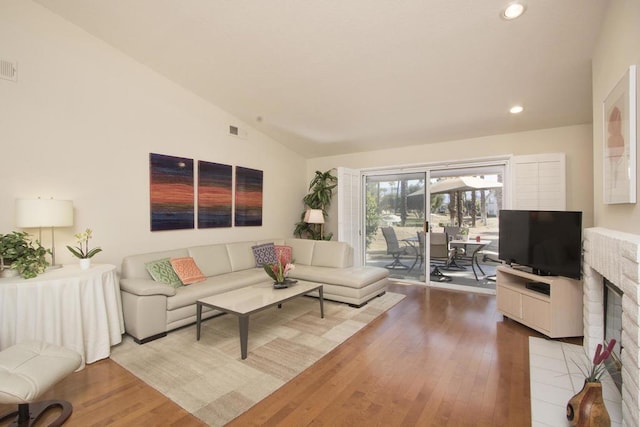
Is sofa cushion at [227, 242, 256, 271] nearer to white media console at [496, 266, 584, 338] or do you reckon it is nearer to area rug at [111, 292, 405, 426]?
area rug at [111, 292, 405, 426]

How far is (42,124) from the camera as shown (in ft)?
9.96

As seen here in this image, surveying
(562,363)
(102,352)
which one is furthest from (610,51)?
(102,352)

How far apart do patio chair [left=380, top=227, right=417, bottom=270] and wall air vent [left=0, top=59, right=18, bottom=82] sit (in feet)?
17.8

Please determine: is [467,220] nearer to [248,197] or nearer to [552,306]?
[552,306]

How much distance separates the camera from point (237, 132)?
16.6 feet

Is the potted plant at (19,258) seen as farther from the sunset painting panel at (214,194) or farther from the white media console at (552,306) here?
the white media console at (552,306)

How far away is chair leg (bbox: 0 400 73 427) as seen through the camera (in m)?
1.84

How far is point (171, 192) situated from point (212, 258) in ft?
3.54

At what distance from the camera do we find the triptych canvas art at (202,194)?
403 cm

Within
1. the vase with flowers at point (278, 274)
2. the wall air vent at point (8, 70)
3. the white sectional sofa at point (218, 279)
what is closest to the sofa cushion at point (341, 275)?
the white sectional sofa at point (218, 279)

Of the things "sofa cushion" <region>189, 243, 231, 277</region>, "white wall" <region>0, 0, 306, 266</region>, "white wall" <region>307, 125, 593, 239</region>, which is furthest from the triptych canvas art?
"white wall" <region>307, 125, 593, 239</region>

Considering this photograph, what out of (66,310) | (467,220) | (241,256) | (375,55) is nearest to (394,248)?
(467,220)

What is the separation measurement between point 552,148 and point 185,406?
5.26 m

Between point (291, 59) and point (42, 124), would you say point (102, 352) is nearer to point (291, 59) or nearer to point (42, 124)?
point (42, 124)
